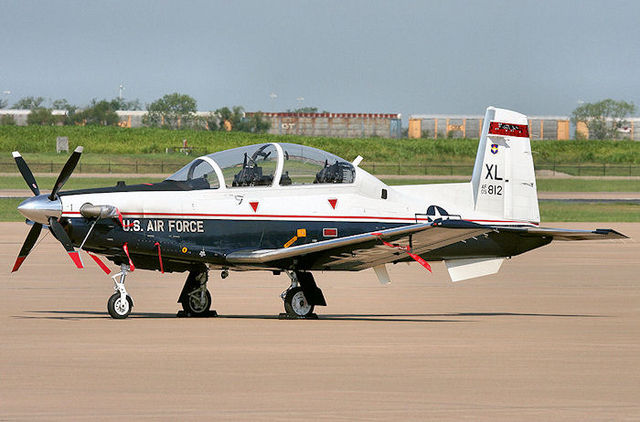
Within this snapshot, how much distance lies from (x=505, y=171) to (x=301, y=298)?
3839mm

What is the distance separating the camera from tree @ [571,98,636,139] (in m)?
163

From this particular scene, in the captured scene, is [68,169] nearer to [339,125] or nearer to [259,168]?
[259,168]

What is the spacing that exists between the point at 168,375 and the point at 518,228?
6.68 m

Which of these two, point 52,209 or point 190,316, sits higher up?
point 52,209

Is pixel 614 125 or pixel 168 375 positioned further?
pixel 614 125

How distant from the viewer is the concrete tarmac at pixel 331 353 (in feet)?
31.3

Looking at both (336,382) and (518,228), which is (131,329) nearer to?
(336,382)

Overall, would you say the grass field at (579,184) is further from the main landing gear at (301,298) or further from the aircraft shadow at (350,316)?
the main landing gear at (301,298)

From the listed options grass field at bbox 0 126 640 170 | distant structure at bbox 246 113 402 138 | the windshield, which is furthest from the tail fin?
distant structure at bbox 246 113 402 138

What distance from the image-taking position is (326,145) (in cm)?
10650

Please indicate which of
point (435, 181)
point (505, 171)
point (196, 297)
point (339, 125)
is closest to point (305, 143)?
point (435, 181)

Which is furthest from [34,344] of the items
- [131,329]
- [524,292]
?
[524,292]

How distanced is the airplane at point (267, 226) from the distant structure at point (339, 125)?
123274mm

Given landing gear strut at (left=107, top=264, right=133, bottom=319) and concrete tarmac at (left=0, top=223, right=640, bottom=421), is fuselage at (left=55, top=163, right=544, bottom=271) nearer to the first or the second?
landing gear strut at (left=107, top=264, right=133, bottom=319)
